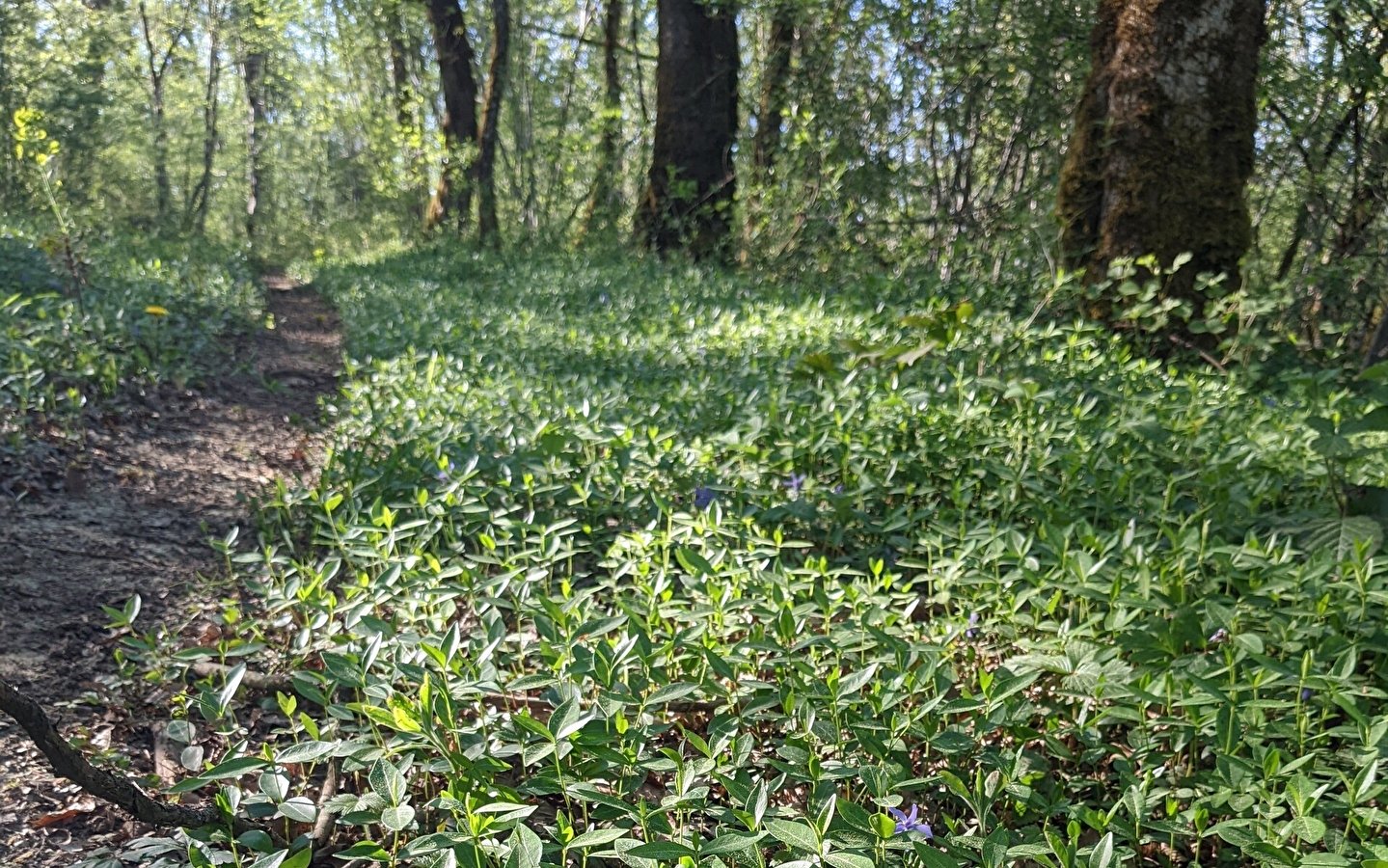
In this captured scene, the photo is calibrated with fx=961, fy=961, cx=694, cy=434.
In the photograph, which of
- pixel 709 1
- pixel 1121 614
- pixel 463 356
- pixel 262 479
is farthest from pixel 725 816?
pixel 709 1

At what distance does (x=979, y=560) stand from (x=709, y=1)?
8.58 m

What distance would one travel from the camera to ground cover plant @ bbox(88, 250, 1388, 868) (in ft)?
5.46

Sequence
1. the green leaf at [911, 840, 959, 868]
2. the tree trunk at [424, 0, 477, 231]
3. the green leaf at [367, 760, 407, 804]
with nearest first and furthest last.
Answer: the green leaf at [911, 840, 959, 868], the green leaf at [367, 760, 407, 804], the tree trunk at [424, 0, 477, 231]

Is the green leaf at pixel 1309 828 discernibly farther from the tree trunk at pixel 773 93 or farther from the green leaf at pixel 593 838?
the tree trunk at pixel 773 93

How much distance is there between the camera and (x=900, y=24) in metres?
8.27

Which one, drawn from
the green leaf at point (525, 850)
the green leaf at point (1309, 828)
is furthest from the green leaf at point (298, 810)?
the green leaf at point (1309, 828)

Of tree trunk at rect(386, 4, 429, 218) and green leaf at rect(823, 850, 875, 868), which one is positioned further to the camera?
tree trunk at rect(386, 4, 429, 218)

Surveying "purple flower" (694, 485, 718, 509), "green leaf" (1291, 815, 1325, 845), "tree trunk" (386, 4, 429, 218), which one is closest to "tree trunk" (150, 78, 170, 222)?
"tree trunk" (386, 4, 429, 218)

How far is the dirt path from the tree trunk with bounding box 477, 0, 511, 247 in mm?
8492

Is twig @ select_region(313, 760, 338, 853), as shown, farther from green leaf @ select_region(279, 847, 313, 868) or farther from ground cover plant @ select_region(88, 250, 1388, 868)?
green leaf @ select_region(279, 847, 313, 868)

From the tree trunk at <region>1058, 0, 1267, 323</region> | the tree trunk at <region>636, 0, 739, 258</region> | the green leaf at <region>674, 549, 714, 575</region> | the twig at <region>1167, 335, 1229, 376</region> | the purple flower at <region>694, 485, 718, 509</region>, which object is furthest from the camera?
the tree trunk at <region>636, 0, 739, 258</region>

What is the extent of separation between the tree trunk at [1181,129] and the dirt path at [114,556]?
4.79m

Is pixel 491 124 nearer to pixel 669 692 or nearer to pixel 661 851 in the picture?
pixel 669 692

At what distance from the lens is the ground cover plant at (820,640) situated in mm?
1665
